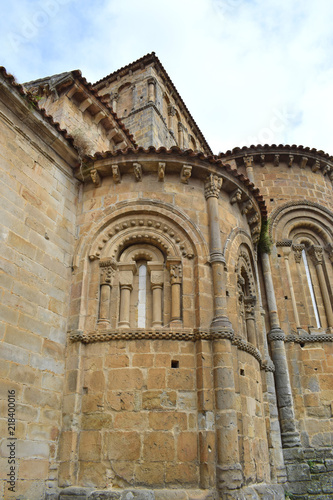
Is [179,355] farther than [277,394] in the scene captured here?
No

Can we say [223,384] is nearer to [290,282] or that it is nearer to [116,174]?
[116,174]

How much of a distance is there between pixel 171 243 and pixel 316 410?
5.73m

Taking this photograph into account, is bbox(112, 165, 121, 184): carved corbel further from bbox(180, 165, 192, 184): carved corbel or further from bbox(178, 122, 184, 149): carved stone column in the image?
bbox(178, 122, 184, 149): carved stone column

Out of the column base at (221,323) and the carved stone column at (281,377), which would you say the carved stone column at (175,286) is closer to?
the column base at (221,323)

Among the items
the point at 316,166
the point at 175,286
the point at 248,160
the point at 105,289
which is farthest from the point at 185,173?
the point at 316,166

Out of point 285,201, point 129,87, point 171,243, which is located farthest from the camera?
point 129,87

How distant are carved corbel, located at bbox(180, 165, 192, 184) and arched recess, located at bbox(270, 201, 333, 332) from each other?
15.6 ft

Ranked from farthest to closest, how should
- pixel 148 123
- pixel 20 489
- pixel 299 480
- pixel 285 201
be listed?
1. pixel 148 123
2. pixel 285 201
3. pixel 299 480
4. pixel 20 489

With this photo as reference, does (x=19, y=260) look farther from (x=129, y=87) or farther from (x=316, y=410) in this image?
(x=129, y=87)

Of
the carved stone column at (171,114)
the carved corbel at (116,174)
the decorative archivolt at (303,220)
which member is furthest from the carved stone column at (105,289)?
the carved stone column at (171,114)

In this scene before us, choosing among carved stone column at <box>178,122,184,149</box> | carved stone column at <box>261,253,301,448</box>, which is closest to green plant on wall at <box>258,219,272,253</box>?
carved stone column at <box>261,253,301,448</box>

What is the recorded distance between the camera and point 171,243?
7.70m

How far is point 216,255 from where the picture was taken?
24.5 ft

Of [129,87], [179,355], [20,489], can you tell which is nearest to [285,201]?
[179,355]
